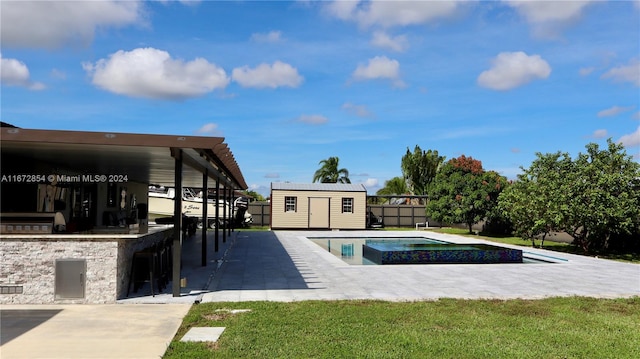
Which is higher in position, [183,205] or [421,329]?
[183,205]

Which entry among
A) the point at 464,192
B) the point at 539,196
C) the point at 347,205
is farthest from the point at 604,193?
the point at 347,205

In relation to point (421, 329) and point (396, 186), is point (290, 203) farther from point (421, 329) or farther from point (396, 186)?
point (421, 329)

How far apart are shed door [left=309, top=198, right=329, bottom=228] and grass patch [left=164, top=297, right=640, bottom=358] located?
70.3ft

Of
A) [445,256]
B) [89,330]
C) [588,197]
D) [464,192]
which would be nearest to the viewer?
[89,330]

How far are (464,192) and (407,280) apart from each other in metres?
16.3

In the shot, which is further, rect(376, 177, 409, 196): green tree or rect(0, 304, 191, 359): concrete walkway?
rect(376, 177, 409, 196): green tree

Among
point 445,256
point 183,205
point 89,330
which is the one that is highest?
point 183,205

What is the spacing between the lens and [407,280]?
1080 centimetres

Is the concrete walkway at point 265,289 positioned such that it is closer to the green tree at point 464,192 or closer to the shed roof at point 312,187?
the green tree at point 464,192

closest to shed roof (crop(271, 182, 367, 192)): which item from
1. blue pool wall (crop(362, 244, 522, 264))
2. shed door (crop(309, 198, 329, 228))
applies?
shed door (crop(309, 198, 329, 228))

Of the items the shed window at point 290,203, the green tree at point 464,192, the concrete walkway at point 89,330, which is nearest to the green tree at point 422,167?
the green tree at point 464,192

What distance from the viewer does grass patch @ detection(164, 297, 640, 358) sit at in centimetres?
542

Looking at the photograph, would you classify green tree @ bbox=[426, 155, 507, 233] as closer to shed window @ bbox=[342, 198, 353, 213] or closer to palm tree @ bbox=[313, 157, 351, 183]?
shed window @ bbox=[342, 198, 353, 213]

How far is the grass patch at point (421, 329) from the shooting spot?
5418mm
